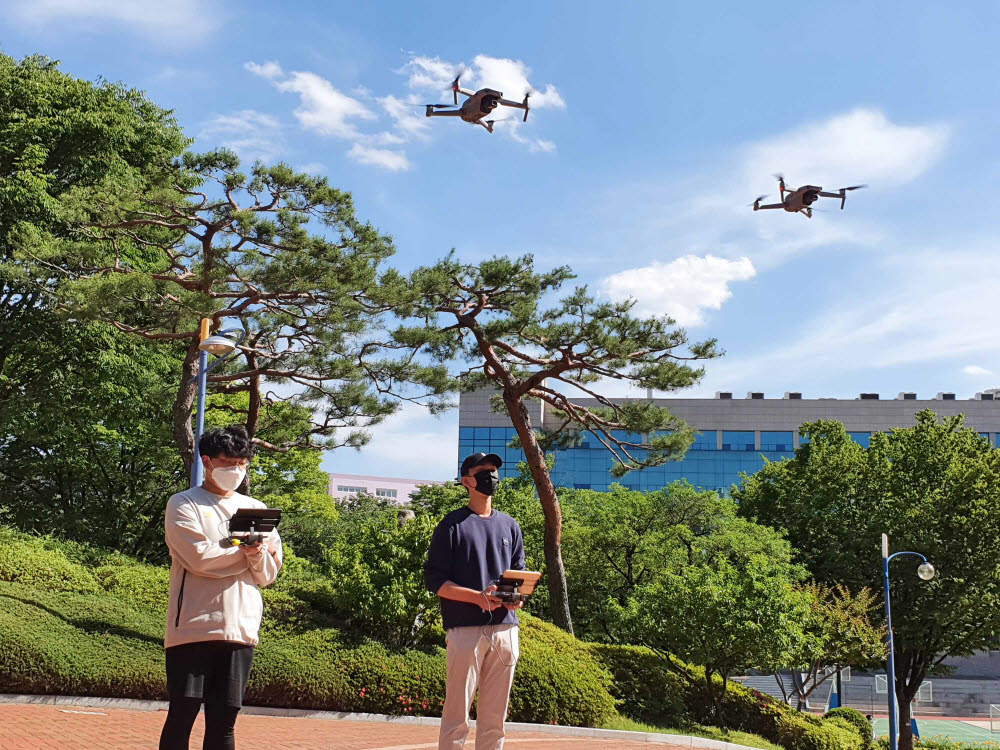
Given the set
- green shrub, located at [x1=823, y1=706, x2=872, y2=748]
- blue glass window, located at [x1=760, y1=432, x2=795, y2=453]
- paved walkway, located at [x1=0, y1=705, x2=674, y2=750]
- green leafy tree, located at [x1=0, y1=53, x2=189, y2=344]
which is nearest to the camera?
paved walkway, located at [x1=0, y1=705, x2=674, y2=750]

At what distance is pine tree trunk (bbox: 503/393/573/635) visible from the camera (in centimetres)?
1967

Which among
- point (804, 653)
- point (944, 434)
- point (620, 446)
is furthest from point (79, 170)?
point (944, 434)

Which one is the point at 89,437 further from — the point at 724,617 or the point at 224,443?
the point at 224,443

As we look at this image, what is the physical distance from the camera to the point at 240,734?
9938 millimetres

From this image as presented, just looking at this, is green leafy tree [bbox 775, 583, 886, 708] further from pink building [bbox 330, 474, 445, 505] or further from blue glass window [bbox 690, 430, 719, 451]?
pink building [bbox 330, 474, 445, 505]

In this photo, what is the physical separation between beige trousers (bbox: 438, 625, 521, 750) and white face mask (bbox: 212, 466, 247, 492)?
137 centimetres

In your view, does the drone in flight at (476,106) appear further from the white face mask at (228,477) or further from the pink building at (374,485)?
the pink building at (374,485)

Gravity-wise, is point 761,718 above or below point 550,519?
below

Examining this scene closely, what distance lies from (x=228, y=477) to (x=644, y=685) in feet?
49.4

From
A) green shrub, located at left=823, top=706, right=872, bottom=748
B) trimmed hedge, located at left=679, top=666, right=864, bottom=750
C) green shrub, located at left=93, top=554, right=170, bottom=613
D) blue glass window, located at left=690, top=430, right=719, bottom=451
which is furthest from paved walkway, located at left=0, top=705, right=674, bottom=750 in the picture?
blue glass window, located at left=690, top=430, right=719, bottom=451

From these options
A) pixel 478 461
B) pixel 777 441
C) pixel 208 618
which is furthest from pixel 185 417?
pixel 777 441

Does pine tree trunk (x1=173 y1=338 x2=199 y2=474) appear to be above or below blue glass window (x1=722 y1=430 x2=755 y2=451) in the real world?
below

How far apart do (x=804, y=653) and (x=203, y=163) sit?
1553 centimetres

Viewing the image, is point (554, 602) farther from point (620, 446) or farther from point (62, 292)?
point (62, 292)
